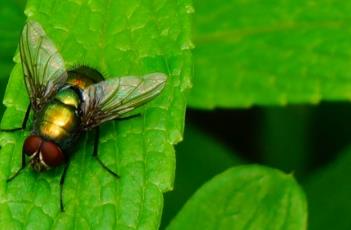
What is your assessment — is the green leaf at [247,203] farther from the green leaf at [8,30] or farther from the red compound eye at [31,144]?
the green leaf at [8,30]

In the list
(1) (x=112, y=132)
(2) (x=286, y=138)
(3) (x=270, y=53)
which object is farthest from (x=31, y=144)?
(2) (x=286, y=138)

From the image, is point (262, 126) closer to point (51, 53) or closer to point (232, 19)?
point (232, 19)

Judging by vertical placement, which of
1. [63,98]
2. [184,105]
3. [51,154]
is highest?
[184,105]

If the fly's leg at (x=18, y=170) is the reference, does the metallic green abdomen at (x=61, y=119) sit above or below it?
above

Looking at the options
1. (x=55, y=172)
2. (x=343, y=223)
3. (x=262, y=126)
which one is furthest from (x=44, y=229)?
(x=262, y=126)

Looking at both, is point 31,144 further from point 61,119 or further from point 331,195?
point 331,195

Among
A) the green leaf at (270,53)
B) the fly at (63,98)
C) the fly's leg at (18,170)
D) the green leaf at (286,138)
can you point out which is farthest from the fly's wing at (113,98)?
the green leaf at (286,138)
